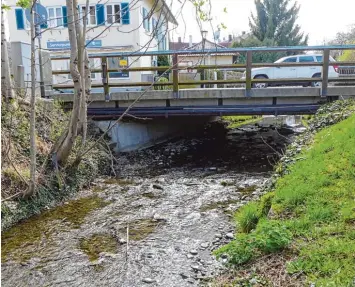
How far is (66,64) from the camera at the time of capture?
19.7 meters

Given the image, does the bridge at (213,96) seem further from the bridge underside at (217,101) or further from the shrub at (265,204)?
the shrub at (265,204)

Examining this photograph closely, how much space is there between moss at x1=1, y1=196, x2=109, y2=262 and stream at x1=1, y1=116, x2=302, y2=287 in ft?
0.05

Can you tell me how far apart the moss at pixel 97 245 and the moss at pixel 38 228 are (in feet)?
1.87

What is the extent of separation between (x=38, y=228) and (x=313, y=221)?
3851 millimetres

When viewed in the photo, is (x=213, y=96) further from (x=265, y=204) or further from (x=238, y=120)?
(x=238, y=120)

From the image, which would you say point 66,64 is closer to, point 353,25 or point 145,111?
point 145,111

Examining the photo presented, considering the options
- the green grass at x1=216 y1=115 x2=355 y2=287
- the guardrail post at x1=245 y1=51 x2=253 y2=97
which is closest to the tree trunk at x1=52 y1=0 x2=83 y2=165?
the green grass at x1=216 y1=115 x2=355 y2=287

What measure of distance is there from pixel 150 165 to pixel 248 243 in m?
6.16

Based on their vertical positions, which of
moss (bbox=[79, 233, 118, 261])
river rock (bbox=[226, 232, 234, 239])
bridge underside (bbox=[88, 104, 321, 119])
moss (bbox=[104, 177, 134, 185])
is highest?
bridge underside (bbox=[88, 104, 321, 119])

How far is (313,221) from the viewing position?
144 inches

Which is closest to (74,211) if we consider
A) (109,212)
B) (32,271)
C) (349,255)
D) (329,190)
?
(109,212)

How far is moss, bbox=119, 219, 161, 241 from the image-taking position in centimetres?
494

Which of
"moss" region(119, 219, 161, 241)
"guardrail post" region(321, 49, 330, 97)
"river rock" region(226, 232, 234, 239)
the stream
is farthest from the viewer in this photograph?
"guardrail post" region(321, 49, 330, 97)

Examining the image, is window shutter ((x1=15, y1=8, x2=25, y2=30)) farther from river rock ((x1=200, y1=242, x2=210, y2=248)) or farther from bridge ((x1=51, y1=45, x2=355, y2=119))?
river rock ((x1=200, y1=242, x2=210, y2=248))
